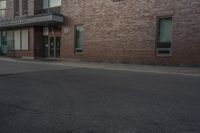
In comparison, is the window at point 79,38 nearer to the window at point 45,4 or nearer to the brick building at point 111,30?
the brick building at point 111,30

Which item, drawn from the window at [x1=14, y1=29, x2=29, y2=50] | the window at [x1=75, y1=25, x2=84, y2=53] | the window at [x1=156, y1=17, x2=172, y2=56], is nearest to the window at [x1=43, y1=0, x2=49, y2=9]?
the window at [x1=14, y1=29, x2=29, y2=50]

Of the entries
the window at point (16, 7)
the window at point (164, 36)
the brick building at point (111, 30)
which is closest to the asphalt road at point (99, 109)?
the brick building at point (111, 30)

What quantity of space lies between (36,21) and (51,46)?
3.22m

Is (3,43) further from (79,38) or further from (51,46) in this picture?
(79,38)

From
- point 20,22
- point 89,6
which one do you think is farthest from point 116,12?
point 20,22

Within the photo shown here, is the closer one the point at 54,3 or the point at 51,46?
the point at 54,3

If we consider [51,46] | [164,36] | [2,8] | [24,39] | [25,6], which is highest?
[2,8]

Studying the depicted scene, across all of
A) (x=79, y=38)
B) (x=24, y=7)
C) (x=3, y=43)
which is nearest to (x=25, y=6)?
(x=24, y=7)

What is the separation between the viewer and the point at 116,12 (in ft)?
70.7

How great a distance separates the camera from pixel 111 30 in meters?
21.9

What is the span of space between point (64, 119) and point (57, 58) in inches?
854

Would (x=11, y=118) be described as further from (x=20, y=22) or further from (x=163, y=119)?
(x=20, y=22)

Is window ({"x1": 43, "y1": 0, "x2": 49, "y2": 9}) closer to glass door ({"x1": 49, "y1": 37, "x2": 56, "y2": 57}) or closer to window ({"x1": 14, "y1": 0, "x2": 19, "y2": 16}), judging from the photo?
glass door ({"x1": 49, "y1": 37, "x2": 56, "y2": 57})

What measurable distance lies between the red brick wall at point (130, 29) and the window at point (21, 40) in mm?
6277
